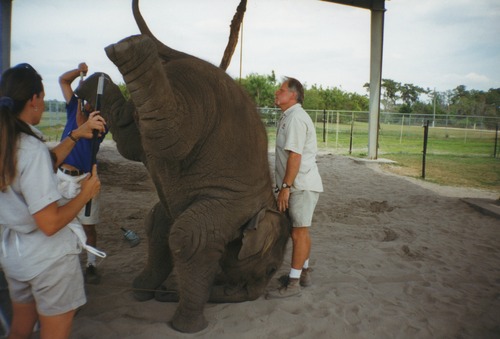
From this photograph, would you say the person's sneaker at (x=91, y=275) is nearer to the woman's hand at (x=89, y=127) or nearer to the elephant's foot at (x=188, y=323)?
the elephant's foot at (x=188, y=323)

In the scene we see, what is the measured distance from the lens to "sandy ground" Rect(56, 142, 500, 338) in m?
3.21

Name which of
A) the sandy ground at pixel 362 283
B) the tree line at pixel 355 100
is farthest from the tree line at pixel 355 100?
the sandy ground at pixel 362 283

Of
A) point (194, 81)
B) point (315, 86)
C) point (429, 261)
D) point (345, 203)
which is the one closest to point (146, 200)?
point (345, 203)

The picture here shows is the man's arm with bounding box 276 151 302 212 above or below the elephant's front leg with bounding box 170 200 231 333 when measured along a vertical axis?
above

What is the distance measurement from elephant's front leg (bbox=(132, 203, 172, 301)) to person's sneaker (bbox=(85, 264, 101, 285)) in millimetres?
534

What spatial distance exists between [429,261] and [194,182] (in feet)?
11.7

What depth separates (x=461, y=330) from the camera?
330 cm

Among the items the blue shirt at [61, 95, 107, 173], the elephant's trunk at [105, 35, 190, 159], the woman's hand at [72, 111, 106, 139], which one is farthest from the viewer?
the blue shirt at [61, 95, 107, 173]

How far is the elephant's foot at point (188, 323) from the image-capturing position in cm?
298

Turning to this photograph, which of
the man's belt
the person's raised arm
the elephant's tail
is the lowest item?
the man's belt

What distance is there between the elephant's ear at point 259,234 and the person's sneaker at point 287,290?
2.18ft

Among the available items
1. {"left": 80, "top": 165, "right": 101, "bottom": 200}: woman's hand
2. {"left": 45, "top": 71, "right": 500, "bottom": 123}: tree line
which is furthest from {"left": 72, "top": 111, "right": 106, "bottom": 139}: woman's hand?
{"left": 45, "top": 71, "right": 500, "bottom": 123}: tree line

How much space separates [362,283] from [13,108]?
3.60m

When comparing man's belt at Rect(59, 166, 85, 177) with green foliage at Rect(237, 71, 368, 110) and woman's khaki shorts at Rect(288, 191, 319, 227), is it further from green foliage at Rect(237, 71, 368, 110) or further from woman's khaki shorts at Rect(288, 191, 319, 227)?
green foliage at Rect(237, 71, 368, 110)
